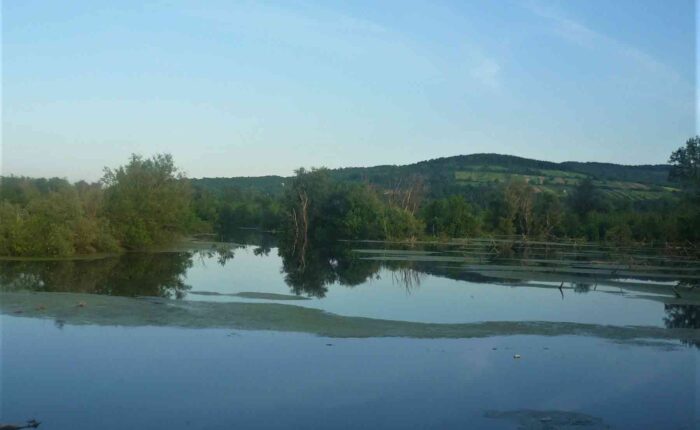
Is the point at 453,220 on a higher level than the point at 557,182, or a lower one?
lower

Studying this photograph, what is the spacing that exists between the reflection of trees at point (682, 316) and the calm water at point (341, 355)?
0.28ft

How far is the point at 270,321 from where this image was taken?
17.4 m

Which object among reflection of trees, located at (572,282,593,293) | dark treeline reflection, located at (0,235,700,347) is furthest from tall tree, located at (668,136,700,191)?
reflection of trees, located at (572,282,593,293)

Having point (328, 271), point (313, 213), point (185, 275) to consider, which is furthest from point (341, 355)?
point (313, 213)

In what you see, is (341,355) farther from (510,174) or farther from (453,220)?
(510,174)

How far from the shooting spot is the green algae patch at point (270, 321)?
16547 mm

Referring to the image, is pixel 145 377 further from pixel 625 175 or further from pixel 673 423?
pixel 625 175

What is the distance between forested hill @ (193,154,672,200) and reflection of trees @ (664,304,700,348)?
82655 millimetres

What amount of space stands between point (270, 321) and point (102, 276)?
13.4 metres

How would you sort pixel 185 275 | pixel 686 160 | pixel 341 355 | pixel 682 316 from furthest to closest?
pixel 686 160, pixel 185 275, pixel 682 316, pixel 341 355

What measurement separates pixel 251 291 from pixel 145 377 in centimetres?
1324

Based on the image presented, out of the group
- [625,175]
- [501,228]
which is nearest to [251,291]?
[501,228]

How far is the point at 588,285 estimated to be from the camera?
94.9ft

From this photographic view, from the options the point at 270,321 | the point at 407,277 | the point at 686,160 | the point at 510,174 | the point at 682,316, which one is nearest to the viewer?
the point at 270,321
